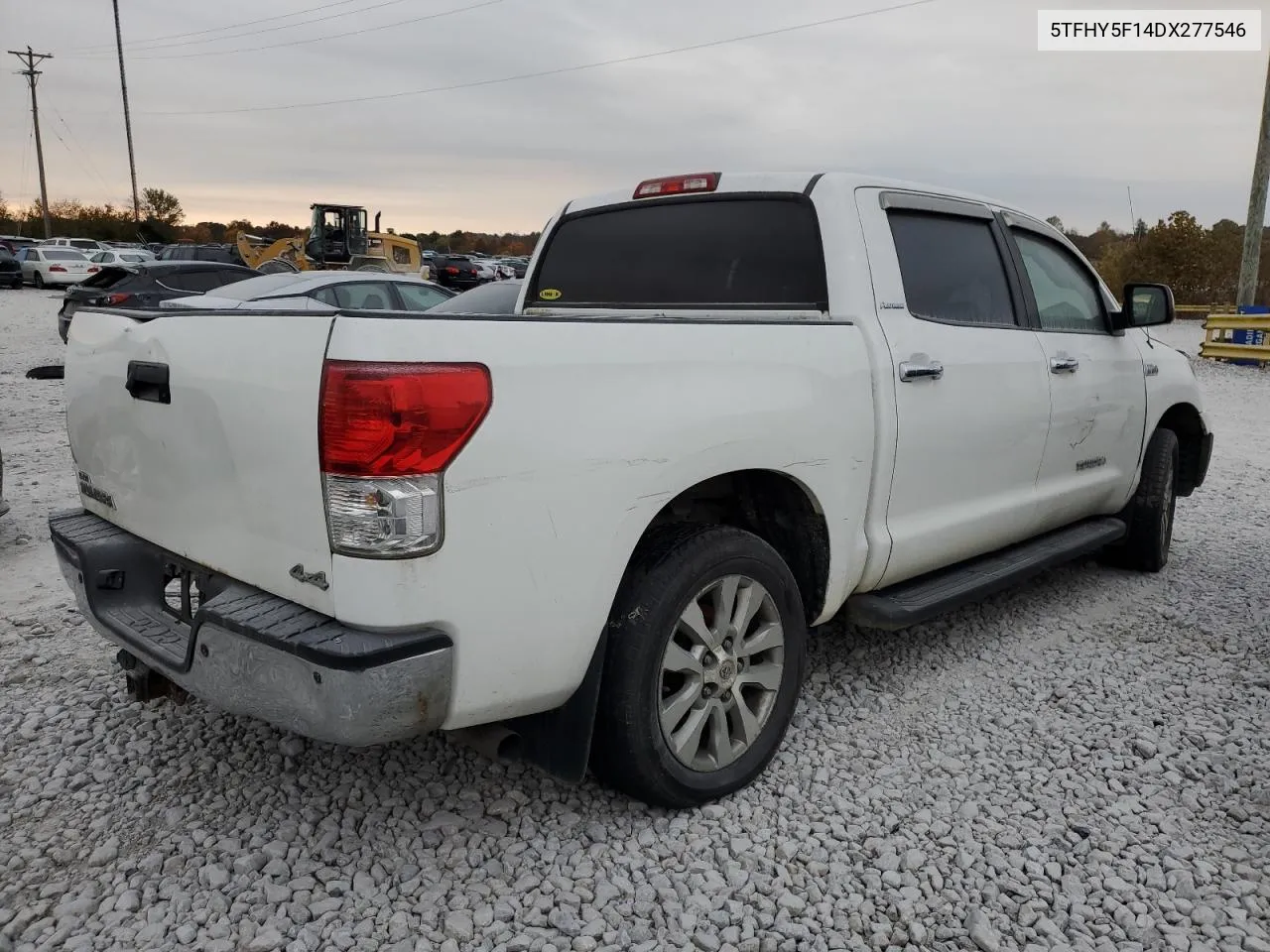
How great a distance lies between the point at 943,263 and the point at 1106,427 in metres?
1.46

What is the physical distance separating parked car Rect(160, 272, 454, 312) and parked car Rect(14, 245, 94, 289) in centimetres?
2584

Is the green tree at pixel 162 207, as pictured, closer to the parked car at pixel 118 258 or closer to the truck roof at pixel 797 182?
the parked car at pixel 118 258

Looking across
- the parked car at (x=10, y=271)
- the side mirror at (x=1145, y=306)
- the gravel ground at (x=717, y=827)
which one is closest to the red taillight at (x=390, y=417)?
the gravel ground at (x=717, y=827)

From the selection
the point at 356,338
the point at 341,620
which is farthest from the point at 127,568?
the point at 356,338

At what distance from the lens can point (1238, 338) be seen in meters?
18.6

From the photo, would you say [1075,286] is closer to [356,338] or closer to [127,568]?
[356,338]

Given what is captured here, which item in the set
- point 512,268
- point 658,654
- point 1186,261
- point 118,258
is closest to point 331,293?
point 658,654

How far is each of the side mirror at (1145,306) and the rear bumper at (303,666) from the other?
13.1 ft

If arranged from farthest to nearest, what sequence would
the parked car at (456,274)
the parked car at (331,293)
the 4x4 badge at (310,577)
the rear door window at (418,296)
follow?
the parked car at (456,274), the rear door window at (418,296), the parked car at (331,293), the 4x4 badge at (310,577)

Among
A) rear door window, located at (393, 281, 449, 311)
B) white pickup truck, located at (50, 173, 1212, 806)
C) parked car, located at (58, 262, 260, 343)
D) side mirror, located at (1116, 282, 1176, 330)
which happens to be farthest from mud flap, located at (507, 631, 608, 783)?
parked car, located at (58, 262, 260, 343)

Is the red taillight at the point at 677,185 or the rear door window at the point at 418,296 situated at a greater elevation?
the red taillight at the point at 677,185

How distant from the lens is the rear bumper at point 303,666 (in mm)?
2158

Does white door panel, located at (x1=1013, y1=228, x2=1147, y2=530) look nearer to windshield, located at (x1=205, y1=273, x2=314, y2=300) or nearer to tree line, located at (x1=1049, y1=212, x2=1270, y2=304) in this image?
windshield, located at (x1=205, y1=273, x2=314, y2=300)

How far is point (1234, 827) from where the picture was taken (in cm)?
297
